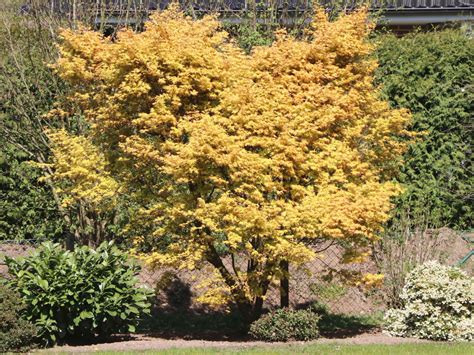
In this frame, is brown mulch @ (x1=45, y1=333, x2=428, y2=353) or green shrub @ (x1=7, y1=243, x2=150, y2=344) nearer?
brown mulch @ (x1=45, y1=333, x2=428, y2=353)

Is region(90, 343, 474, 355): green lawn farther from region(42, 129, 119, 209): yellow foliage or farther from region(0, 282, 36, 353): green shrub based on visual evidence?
region(42, 129, 119, 209): yellow foliage

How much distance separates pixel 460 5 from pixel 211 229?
34.0ft

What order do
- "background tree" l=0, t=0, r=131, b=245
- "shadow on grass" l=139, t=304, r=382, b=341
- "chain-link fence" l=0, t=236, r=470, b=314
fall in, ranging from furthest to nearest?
"chain-link fence" l=0, t=236, r=470, b=314 < "background tree" l=0, t=0, r=131, b=245 < "shadow on grass" l=139, t=304, r=382, b=341

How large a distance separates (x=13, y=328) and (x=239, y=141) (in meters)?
3.63

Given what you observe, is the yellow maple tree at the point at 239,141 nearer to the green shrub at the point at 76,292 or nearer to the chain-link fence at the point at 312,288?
the green shrub at the point at 76,292

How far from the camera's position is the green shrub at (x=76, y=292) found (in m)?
10.5

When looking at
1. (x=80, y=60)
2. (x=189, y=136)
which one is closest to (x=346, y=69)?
(x=189, y=136)

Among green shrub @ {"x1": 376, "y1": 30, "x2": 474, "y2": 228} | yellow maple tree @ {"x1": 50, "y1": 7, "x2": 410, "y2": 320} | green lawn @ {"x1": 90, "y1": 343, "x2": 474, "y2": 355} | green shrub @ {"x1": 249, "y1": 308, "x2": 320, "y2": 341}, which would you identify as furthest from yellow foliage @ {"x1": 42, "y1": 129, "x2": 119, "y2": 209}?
green shrub @ {"x1": 376, "y1": 30, "x2": 474, "y2": 228}

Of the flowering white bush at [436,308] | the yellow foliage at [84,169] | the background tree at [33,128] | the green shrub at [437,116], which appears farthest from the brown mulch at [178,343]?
the green shrub at [437,116]

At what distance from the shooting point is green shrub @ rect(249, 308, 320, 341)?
10.9m

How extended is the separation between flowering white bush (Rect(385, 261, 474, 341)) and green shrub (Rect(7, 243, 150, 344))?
361 cm

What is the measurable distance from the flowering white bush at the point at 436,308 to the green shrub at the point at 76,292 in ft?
11.9

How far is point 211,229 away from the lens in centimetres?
1053

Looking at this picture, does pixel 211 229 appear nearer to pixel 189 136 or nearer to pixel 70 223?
pixel 189 136
